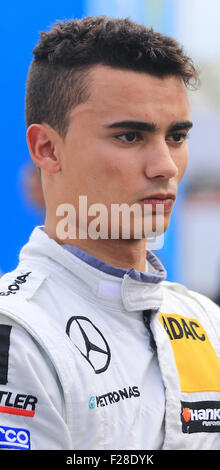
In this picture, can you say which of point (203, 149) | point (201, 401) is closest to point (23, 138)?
point (201, 401)

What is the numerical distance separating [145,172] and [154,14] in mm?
4139

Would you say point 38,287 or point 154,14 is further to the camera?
point 154,14

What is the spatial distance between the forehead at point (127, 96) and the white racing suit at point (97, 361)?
460 mm

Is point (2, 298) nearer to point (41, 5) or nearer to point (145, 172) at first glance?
point (145, 172)

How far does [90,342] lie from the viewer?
1961 mm

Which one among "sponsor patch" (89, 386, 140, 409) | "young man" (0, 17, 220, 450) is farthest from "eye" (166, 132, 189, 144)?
"sponsor patch" (89, 386, 140, 409)

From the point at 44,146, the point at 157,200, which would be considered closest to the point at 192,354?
the point at 157,200

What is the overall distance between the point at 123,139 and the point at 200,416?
2.95 ft

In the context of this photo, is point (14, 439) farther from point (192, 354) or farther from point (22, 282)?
point (192, 354)

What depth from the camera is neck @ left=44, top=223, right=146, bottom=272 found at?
214 cm

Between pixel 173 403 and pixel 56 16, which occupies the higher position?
pixel 56 16

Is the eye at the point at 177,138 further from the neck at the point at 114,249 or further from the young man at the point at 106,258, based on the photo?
the neck at the point at 114,249
